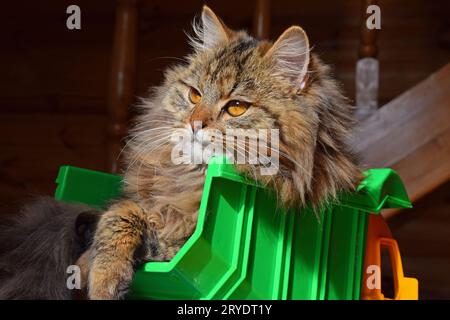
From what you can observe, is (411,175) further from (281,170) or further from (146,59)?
(146,59)

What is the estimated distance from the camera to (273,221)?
3.97 ft

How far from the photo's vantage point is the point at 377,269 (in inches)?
57.1

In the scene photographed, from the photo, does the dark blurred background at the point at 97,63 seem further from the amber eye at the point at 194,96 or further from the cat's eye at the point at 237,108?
the cat's eye at the point at 237,108

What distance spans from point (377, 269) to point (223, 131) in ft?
1.79

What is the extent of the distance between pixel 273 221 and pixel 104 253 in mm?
348

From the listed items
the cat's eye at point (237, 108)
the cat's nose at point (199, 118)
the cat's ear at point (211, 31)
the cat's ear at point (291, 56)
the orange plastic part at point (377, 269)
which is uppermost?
the cat's ear at point (211, 31)

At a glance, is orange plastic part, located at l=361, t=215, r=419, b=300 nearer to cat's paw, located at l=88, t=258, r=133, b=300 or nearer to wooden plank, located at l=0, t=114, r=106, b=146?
cat's paw, located at l=88, t=258, r=133, b=300

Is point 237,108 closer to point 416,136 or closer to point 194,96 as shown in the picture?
point 194,96

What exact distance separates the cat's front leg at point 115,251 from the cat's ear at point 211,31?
0.52 m

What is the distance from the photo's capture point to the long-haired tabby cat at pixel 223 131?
1.21m

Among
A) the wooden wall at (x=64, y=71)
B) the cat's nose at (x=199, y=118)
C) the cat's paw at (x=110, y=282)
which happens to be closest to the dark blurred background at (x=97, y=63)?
the wooden wall at (x=64, y=71)

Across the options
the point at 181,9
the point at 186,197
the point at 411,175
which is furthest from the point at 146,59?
the point at 186,197

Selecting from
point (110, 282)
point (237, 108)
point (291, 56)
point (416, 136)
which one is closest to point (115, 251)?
point (110, 282)

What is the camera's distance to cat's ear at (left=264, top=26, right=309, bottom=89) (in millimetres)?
1323
